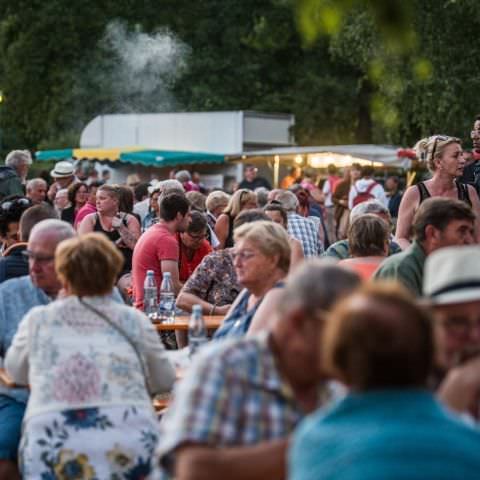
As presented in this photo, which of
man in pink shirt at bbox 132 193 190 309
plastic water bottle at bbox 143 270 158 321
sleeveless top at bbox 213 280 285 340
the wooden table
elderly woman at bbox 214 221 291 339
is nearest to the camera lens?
sleeveless top at bbox 213 280 285 340

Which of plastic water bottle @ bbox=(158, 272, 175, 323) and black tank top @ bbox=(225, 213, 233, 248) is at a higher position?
black tank top @ bbox=(225, 213, 233, 248)

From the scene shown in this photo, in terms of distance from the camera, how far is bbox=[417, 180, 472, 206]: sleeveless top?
10047 mm

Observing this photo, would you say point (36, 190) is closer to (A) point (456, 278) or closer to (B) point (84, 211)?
(B) point (84, 211)

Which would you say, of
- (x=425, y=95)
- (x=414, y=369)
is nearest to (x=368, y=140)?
(x=425, y=95)

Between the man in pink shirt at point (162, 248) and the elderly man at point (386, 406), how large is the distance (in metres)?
7.28

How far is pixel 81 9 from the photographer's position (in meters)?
50.2

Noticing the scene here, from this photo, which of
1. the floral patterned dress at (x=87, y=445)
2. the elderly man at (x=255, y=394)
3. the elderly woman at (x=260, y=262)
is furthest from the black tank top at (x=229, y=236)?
the elderly man at (x=255, y=394)

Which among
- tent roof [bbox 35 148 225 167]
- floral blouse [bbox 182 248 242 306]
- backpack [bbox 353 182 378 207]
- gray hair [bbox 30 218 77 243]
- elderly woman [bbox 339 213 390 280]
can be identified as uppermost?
tent roof [bbox 35 148 225 167]

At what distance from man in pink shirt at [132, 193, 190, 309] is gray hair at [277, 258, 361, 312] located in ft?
21.5

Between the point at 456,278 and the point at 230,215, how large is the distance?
28.9 feet

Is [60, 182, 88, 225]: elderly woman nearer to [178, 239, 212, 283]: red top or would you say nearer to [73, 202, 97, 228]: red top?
[73, 202, 97, 228]: red top

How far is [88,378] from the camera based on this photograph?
5.86 m

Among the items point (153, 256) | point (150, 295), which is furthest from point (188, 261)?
point (150, 295)

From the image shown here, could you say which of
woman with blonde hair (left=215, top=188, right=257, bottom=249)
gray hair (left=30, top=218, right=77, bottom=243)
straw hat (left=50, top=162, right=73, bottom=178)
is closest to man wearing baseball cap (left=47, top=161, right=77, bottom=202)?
straw hat (left=50, top=162, right=73, bottom=178)
